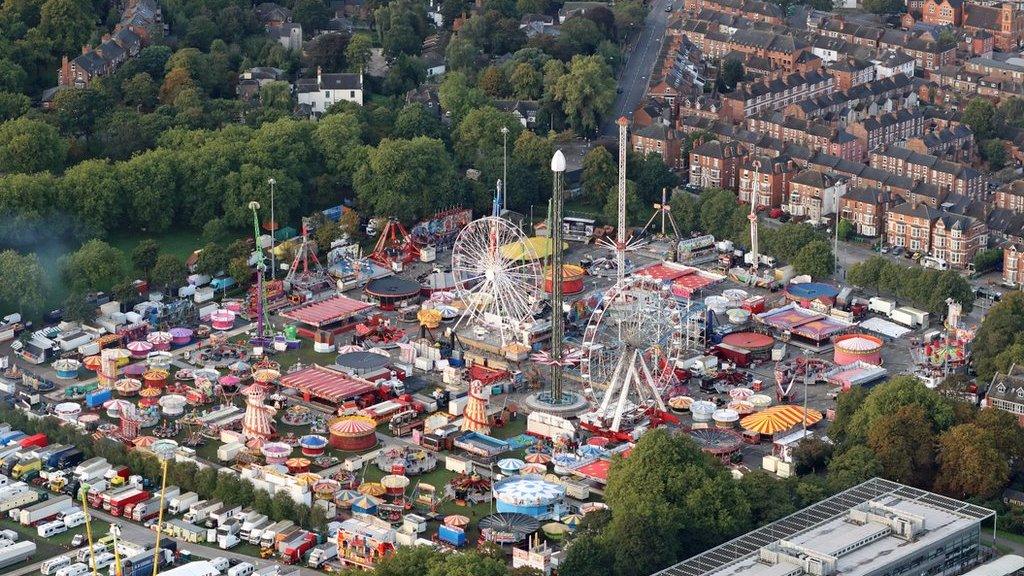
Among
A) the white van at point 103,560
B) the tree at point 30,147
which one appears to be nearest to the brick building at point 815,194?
the tree at point 30,147

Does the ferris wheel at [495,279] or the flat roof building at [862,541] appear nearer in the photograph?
the flat roof building at [862,541]

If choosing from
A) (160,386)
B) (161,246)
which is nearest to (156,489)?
(160,386)

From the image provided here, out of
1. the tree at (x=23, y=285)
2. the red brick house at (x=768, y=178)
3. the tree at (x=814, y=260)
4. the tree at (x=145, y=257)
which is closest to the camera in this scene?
the tree at (x=23, y=285)

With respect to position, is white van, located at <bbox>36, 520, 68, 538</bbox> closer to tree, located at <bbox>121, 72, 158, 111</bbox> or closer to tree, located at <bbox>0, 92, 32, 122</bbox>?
tree, located at <bbox>0, 92, 32, 122</bbox>

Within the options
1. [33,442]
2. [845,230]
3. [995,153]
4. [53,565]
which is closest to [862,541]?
[53,565]

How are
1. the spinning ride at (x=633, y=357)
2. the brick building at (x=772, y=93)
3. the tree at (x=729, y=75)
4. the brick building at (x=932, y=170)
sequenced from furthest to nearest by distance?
the tree at (x=729, y=75) → the brick building at (x=772, y=93) → the brick building at (x=932, y=170) → the spinning ride at (x=633, y=357)

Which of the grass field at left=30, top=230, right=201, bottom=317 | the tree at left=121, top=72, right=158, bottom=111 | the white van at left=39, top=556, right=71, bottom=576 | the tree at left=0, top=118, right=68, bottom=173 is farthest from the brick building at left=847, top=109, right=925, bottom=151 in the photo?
the white van at left=39, top=556, right=71, bottom=576

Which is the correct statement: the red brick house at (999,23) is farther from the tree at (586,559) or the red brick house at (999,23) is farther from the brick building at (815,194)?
the tree at (586,559)
